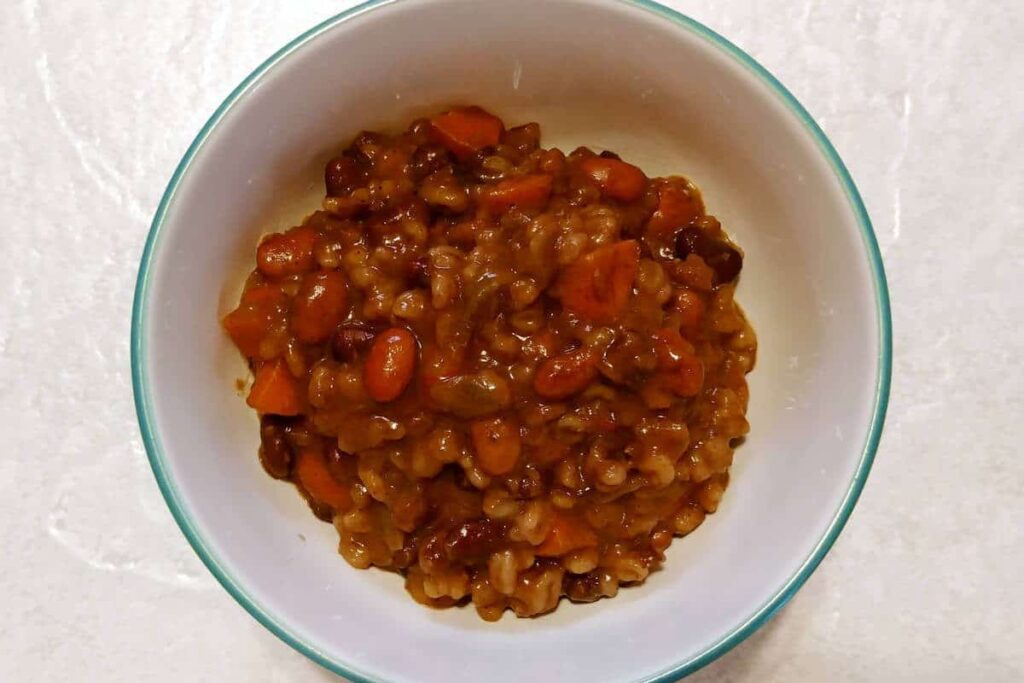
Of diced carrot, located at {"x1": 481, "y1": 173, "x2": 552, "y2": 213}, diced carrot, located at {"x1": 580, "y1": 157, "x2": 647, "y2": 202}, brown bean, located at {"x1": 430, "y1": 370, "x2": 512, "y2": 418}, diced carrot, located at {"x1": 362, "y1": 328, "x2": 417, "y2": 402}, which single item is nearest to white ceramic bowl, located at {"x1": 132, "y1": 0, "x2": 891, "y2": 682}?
diced carrot, located at {"x1": 580, "y1": 157, "x2": 647, "y2": 202}

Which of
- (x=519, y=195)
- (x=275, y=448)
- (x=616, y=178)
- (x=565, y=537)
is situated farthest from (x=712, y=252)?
(x=275, y=448)

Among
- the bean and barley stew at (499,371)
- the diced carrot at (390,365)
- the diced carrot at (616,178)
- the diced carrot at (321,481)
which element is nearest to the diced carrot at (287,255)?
the bean and barley stew at (499,371)

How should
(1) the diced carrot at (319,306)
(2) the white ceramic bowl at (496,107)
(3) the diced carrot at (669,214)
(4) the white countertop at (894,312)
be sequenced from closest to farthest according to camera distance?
(2) the white ceramic bowl at (496,107) < (1) the diced carrot at (319,306) < (3) the diced carrot at (669,214) < (4) the white countertop at (894,312)

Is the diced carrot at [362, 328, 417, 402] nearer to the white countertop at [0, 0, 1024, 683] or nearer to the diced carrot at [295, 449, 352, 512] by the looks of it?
the diced carrot at [295, 449, 352, 512]

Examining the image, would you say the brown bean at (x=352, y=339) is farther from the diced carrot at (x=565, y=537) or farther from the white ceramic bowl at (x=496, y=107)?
the diced carrot at (x=565, y=537)

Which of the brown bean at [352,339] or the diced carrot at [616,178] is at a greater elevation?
the diced carrot at [616,178]

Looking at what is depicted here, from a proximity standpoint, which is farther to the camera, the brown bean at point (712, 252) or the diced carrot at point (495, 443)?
the brown bean at point (712, 252)

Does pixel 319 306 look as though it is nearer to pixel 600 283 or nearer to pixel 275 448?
pixel 275 448
